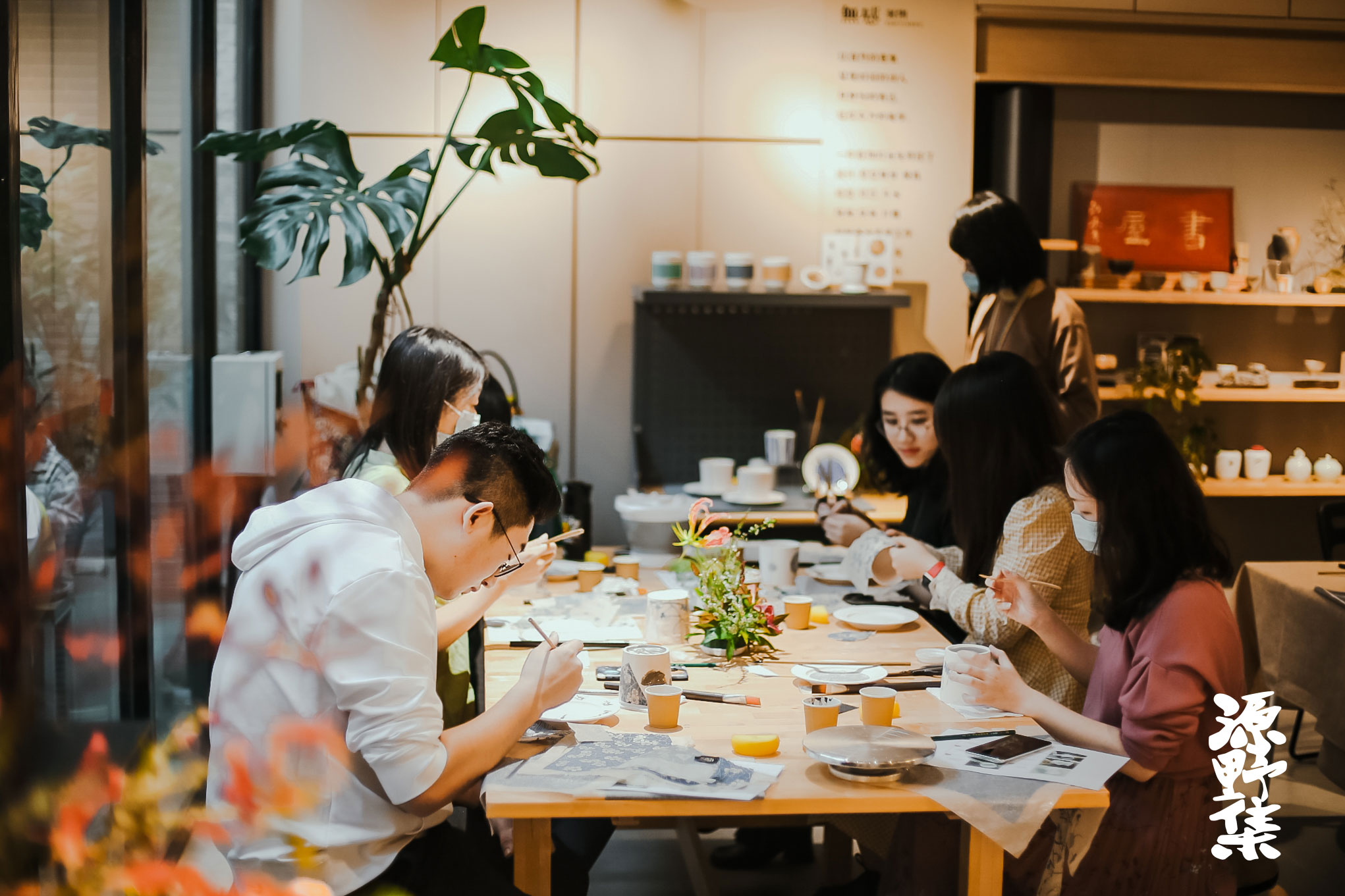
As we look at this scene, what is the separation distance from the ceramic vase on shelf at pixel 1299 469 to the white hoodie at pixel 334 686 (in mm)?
4347

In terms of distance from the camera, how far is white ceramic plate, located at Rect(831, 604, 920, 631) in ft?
8.42

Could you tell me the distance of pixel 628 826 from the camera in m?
2.85

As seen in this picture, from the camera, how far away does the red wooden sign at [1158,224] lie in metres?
4.82

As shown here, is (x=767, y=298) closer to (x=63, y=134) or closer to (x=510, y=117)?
(x=510, y=117)

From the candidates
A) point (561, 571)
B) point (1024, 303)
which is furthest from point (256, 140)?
point (1024, 303)

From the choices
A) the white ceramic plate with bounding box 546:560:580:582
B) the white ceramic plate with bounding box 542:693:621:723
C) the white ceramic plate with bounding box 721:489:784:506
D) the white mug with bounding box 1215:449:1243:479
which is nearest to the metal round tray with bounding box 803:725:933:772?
the white ceramic plate with bounding box 542:693:621:723

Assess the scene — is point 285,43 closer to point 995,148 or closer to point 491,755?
point 995,148

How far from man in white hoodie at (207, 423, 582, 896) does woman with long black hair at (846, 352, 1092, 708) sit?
1.14 m

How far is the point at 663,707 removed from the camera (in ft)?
6.30

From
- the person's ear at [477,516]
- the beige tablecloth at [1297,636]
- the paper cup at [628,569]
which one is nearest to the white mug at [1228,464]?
the beige tablecloth at [1297,636]

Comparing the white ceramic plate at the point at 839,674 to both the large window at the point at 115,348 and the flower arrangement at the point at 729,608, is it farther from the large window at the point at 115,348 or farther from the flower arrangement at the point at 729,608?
the large window at the point at 115,348

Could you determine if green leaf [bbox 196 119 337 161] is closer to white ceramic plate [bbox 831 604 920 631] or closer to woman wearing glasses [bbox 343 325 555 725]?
woman wearing glasses [bbox 343 325 555 725]

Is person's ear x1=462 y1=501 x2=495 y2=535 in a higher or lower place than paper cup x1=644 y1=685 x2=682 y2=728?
higher

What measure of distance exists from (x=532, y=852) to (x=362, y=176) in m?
2.08
